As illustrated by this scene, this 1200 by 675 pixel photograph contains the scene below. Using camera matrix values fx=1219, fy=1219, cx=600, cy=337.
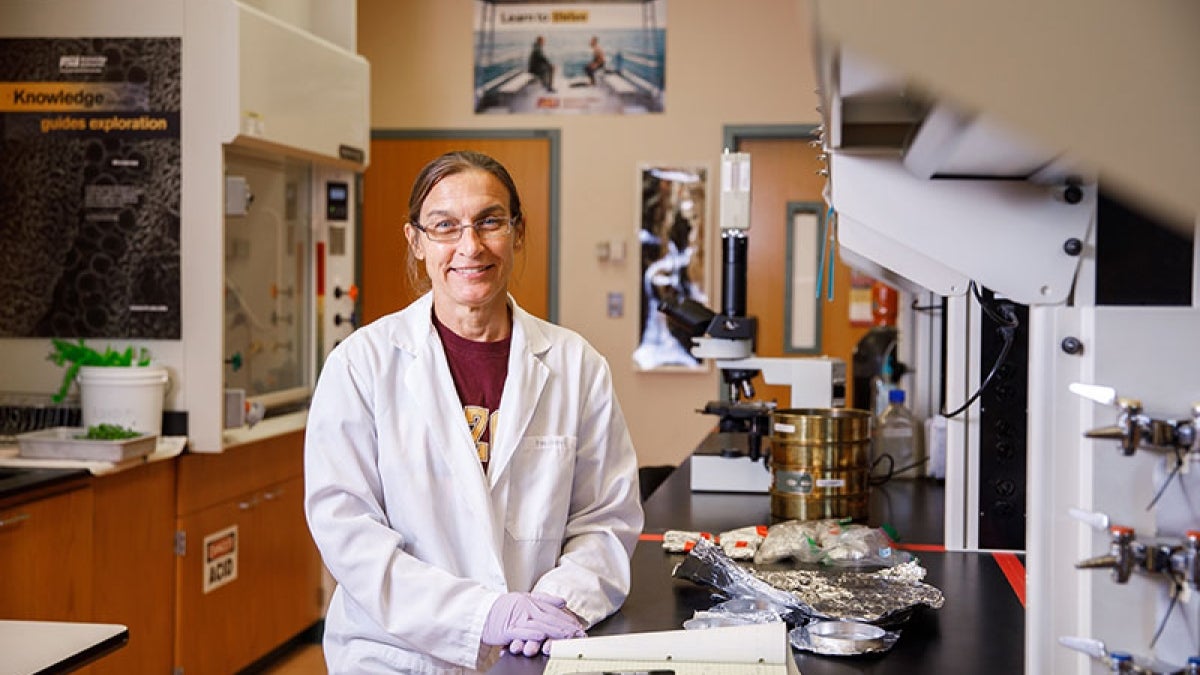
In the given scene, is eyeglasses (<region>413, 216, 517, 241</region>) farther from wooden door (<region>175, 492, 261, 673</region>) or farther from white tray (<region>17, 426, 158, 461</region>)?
wooden door (<region>175, 492, 261, 673</region>)

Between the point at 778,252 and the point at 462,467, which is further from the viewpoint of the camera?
the point at 778,252

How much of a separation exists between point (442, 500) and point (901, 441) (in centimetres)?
184

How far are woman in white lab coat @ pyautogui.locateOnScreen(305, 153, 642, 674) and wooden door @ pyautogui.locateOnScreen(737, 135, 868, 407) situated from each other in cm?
388

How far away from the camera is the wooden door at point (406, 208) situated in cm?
590

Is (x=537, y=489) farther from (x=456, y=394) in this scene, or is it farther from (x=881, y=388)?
(x=881, y=388)

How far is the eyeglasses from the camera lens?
190 centimetres

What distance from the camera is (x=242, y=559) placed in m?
3.87

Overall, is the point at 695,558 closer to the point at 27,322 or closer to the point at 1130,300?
the point at 1130,300

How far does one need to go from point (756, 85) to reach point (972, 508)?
146 inches

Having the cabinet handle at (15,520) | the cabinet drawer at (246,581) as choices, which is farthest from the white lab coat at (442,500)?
the cabinet drawer at (246,581)

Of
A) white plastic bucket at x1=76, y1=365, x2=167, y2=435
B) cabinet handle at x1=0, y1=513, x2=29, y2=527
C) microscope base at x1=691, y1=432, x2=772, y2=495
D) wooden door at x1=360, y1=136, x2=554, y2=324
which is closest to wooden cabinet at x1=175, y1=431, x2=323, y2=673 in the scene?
white plastic bucket at x1=76, y1=365, x2=167, y2=435

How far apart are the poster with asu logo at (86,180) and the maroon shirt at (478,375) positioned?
189 cm

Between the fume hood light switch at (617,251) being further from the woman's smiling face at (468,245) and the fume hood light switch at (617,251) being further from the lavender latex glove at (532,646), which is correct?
the lavender latex glove at (532,646)

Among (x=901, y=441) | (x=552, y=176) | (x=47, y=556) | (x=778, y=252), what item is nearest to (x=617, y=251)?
(x=552, y=176)
